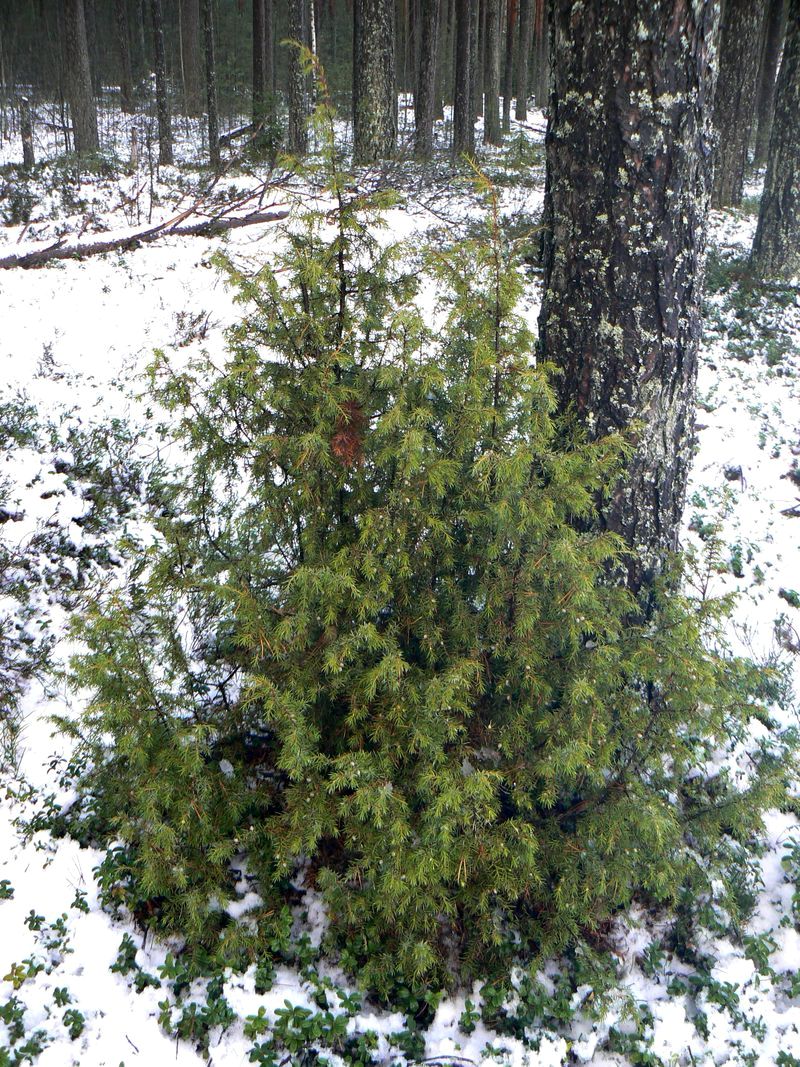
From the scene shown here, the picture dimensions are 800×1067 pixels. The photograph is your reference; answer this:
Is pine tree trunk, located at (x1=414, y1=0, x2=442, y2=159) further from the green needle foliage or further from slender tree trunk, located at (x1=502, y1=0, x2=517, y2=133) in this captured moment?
the green needle foliage

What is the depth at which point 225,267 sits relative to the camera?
10.1 ft

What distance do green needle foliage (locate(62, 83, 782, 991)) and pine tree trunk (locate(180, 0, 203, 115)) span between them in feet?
96.2

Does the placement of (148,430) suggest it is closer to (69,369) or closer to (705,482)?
(69,369)

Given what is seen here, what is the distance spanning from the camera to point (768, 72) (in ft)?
73.3

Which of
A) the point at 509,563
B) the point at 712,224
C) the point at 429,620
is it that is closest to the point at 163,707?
the point at 429,620

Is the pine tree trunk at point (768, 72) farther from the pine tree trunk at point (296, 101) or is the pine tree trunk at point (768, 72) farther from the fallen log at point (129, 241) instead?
the fallen log at point (129, 241)

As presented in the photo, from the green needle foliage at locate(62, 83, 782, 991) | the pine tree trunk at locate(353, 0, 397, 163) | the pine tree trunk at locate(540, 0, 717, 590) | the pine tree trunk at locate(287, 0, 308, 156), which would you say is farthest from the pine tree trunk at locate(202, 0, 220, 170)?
the green needle foliage at locate(62, 83, 782, 991)

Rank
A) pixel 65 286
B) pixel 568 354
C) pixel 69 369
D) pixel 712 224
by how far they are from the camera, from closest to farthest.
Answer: pixel 568 354
pixel 69 369
pixel 65 286
pixel 712 224

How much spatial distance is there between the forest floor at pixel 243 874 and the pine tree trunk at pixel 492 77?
707 inches

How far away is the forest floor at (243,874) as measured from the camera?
9.85 ft

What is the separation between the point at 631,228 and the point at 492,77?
25.4 m

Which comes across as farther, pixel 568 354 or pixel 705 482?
pixel 705 482

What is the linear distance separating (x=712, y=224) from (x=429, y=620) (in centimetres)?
1458

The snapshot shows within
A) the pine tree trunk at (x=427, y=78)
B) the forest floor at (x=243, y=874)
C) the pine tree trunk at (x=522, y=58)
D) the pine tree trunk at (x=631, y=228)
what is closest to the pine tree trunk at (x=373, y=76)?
the pine tree trunk at (x=427, y=78)
